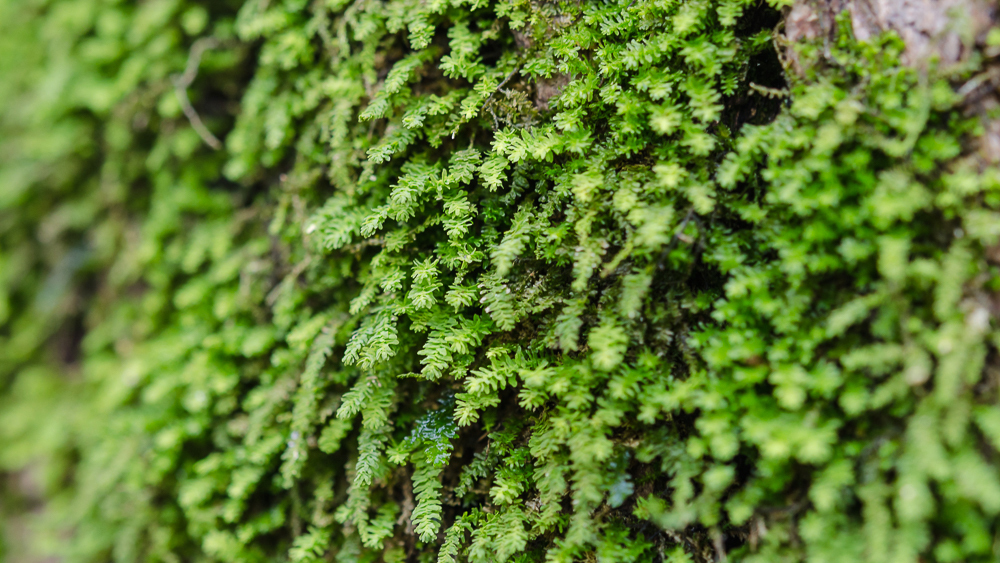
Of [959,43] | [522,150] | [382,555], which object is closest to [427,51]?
[522,150]

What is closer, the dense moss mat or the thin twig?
the dense moss mat

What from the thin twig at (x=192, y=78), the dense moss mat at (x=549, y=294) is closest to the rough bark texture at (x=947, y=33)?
the dense moss mat at (x=549, y=294)

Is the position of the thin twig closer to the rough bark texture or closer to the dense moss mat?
the dense moss mat

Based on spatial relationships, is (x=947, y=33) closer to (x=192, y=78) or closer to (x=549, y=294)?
(x=549, y=294)

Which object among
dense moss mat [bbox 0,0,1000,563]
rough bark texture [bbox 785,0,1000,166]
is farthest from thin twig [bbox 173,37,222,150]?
rough bark texture [bbox 785,0,1000,166]

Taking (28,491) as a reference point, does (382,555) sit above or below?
above

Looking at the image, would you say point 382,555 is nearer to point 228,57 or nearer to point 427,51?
point 427,51

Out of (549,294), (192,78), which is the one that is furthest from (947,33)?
(192,78)

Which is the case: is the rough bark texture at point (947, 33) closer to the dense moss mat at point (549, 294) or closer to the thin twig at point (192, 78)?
the dense moss mat at point (549, 294)
